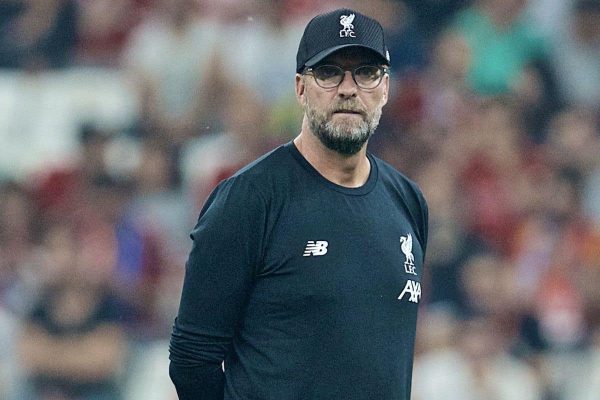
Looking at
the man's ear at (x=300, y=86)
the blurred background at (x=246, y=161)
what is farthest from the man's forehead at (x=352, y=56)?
the blurred background at (x=246, y=161)

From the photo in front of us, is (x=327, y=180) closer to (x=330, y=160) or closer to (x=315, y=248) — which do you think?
(x=330, y=160)

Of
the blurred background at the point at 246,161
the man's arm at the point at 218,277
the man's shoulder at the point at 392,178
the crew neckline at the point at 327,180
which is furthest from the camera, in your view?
the blurred background at the point at 246,161

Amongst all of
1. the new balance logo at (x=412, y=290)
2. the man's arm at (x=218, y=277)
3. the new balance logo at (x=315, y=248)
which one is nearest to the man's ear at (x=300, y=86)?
the man's arm at (x=218, y=277)

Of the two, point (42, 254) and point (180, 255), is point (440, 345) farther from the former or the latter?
point (42, 254)

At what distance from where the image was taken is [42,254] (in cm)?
809

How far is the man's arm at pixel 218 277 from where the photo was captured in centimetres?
343

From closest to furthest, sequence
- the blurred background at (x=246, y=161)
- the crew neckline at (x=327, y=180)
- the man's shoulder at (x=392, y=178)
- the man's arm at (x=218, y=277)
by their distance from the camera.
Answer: the man's arm at (x=218, y=277)
the crew neckline at (x=327, y=180)
the man's shoulder at (x=392, y=178)
the blurred background at (x=246, y=161)

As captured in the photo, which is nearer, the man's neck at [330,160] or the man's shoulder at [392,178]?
the man's neck at [330,160]

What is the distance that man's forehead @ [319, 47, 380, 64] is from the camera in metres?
3.50

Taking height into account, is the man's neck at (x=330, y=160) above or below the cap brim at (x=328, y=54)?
below

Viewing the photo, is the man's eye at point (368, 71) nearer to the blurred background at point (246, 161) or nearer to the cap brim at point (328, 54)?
the cap brim at point (328, 54)

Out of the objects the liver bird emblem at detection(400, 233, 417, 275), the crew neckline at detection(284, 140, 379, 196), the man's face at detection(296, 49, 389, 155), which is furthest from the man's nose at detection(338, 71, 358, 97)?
the liver bird emblem at detection(400, 233, 417, 275)

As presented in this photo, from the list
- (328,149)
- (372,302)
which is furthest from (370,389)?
(328,149)

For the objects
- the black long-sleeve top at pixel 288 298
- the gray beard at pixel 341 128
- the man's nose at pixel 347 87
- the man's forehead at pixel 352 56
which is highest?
the man's forehead at pixel 352 56
